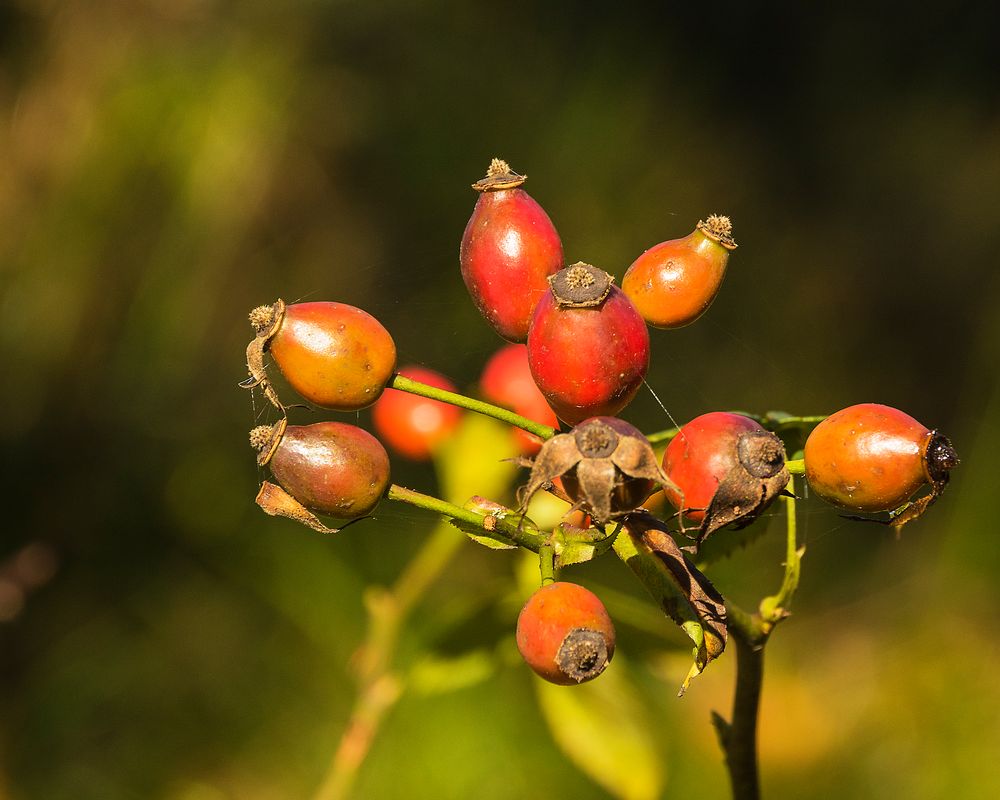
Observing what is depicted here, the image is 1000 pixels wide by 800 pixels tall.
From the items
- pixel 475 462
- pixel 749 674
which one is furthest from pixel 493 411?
pixel 475 462

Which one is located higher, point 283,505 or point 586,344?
point 586,344

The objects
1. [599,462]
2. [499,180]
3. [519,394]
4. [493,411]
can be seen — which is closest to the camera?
[599,462]

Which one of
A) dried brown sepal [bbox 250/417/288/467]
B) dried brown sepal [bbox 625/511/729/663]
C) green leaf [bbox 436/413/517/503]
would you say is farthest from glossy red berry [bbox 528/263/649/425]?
green leaf [bbox 436/413/517/503]

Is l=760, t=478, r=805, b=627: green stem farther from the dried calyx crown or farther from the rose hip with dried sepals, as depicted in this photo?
the dried calyx crown

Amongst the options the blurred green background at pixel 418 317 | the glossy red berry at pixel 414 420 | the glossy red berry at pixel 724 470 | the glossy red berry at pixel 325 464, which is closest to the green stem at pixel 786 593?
the glossy red berry at pixel 724 470

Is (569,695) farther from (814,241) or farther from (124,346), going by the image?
(814,241)

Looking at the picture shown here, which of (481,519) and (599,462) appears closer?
(599,462)

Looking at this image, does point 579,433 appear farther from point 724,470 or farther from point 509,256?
point 509,256
